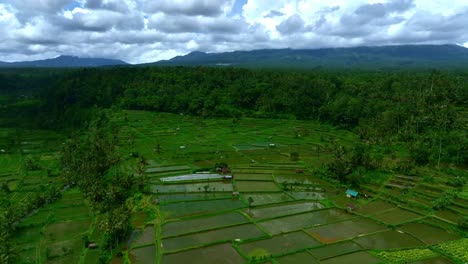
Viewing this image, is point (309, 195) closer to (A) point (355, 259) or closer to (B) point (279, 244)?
(B) point (279, 244)

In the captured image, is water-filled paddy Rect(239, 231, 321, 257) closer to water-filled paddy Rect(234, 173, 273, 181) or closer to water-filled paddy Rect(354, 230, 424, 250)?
water-filled paddy Rect(354, 230, 424, 250)

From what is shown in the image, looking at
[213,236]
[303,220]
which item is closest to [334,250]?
[303,220]

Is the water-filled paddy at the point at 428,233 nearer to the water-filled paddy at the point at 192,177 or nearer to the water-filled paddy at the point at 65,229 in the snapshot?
the water-filled paddy at the point at 192,177

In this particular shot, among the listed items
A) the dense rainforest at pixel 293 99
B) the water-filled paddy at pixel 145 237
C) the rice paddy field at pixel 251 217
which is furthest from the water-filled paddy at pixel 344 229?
the dense rainforest at pixel 293 99

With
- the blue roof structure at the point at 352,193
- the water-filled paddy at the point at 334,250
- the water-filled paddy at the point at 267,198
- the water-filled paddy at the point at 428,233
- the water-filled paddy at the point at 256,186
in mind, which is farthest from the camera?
the water-filled paddy at the point at 256,186

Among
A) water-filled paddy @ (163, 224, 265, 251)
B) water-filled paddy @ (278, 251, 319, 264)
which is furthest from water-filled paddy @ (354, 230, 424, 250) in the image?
water-filled paddy @ (163, 224, 265, 251)
